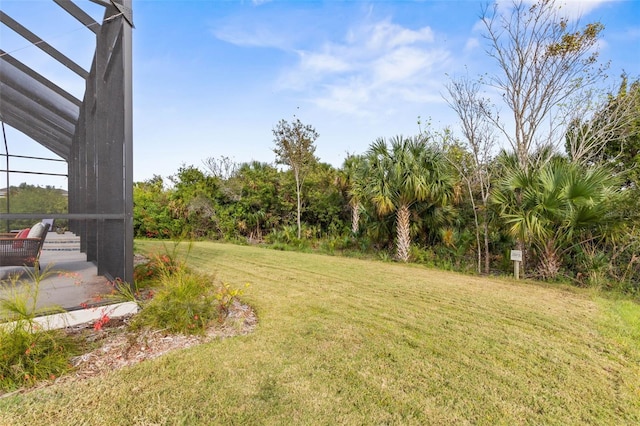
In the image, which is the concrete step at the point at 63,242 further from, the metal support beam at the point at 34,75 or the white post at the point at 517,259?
the white post at the point at 517,259

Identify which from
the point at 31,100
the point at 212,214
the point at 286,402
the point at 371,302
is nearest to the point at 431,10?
the point at 371,302

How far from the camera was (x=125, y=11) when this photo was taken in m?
3.92

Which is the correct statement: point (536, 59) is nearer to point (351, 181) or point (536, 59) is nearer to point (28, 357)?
point (351, 181)

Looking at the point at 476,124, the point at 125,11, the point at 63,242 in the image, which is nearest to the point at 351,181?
the point at 476,124

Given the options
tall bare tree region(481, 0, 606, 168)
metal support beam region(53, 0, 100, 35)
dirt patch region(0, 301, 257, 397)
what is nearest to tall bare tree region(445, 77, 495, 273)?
tall bare tree region(481, 0, 606, 168)

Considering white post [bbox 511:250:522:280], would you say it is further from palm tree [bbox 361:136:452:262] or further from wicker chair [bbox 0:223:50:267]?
wicker chair [bbox 0:223:50:267]

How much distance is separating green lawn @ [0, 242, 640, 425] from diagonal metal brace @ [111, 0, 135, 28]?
3.91 metres

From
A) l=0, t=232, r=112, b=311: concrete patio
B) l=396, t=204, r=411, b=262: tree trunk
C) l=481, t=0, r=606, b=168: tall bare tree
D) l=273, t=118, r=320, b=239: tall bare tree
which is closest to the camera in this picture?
l=0, t=232, r=112, b=311: concrete patio

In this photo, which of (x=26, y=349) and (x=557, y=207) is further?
(x=557, y=207)

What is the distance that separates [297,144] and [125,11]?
1018 centimetres

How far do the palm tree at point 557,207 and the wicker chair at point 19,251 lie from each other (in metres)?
7.80

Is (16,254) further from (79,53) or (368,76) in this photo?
(368,76)

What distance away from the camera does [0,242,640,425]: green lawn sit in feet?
6.93

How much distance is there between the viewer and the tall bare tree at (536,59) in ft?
23.8
